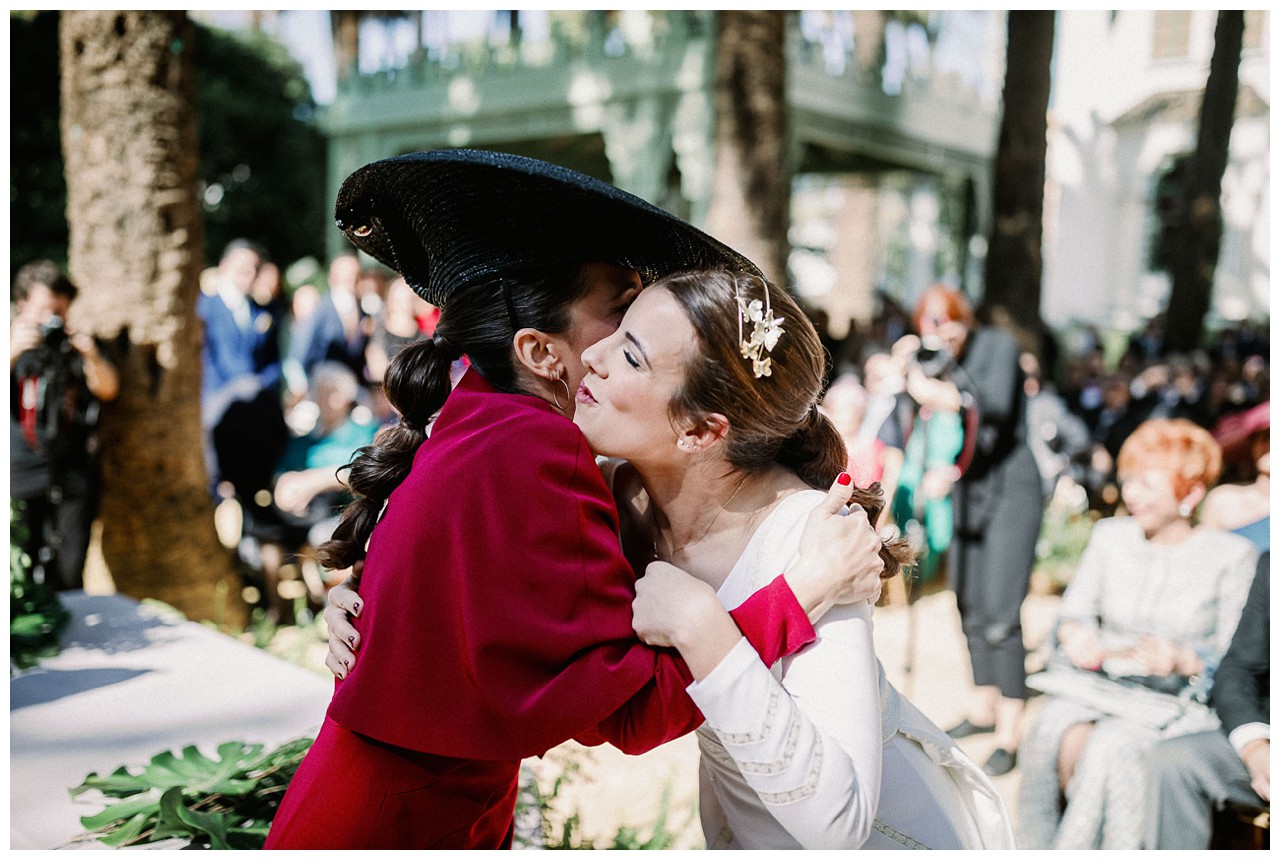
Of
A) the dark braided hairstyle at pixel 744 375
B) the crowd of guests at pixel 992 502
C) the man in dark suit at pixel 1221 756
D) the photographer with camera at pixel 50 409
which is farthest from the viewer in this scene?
the photographer with camera at pixel 50 409

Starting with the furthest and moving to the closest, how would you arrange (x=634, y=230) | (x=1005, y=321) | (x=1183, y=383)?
(x=1183, y=383)
(x=1005, y=321)
(x=634, y=230)

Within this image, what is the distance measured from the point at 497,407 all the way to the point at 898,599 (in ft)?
21.1

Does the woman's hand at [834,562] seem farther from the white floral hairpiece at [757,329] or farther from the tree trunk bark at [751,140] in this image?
the tree trunk bark at [751,140]

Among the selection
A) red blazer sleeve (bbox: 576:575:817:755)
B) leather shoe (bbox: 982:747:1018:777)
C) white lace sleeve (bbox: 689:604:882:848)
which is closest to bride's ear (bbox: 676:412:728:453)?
red blazer sleeve (bbox: 576:575:817:755)

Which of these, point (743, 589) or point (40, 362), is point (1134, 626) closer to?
point (743, 589)

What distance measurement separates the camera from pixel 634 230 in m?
1.79

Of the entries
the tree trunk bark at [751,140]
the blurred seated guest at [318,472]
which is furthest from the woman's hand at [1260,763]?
the blurred seated guest at [318,472]

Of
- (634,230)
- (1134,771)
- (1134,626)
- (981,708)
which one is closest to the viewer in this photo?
(634,230)

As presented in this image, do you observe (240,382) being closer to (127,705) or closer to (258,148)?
(127,705)

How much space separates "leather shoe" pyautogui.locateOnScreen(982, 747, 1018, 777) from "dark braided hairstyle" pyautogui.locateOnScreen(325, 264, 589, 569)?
3866mm

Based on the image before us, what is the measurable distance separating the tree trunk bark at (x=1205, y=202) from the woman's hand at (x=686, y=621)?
41.8 feet

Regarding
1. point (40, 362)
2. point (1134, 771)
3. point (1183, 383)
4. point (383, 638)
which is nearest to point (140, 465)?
point (40, 362)

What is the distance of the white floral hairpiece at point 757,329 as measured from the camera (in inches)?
66.9

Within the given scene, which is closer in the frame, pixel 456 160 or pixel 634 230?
pixel 456 160
